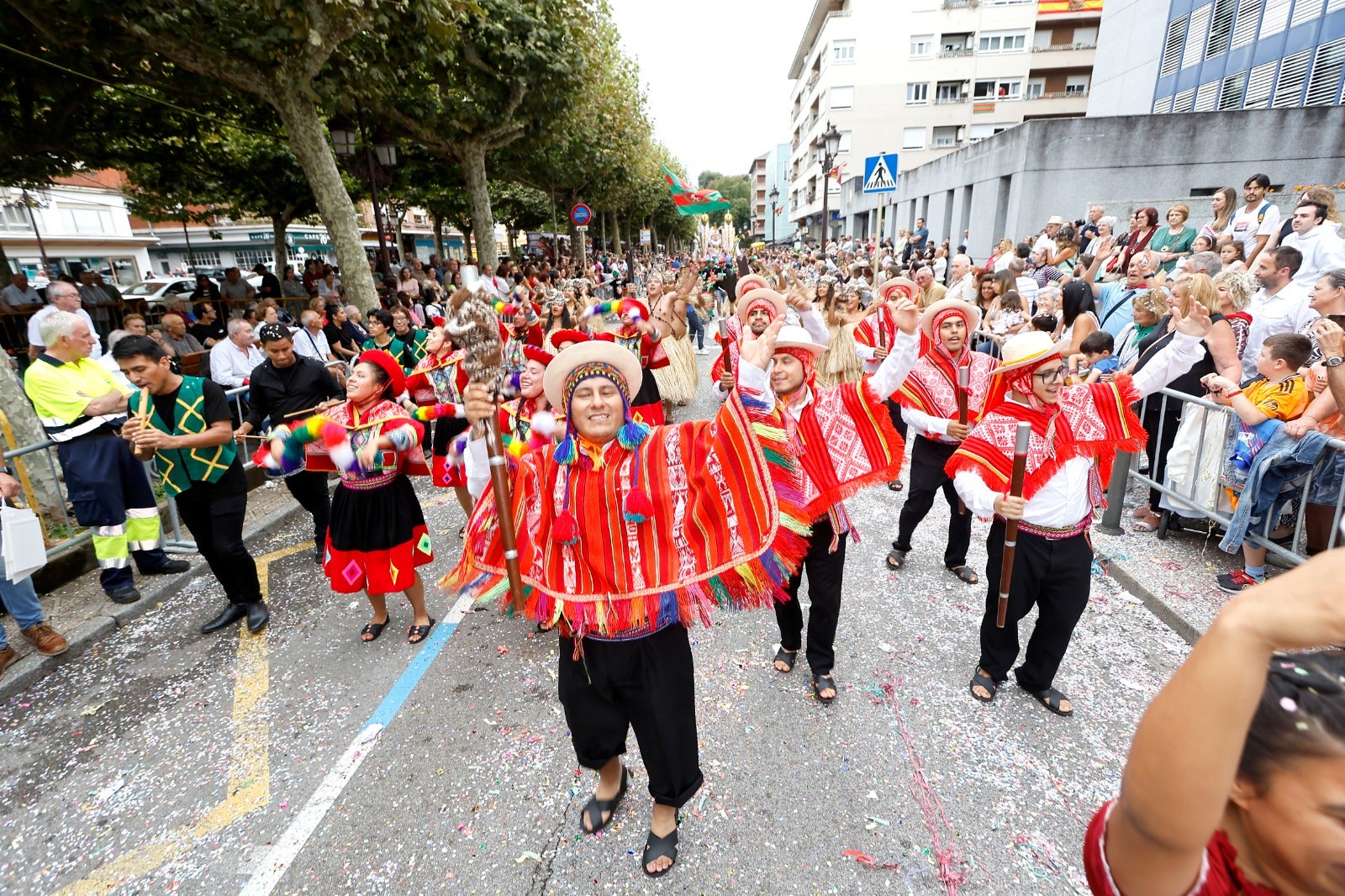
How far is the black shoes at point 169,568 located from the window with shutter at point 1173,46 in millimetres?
26782

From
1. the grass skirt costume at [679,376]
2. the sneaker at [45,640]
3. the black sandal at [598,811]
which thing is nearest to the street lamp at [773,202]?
the grass skirt costume at [679,376]

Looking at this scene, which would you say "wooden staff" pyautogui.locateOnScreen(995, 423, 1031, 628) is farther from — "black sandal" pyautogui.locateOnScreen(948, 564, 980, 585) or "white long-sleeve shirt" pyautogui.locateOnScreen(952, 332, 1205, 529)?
"black sandal" pyautogui.locateOnScreen(948, 564, 980, 585)

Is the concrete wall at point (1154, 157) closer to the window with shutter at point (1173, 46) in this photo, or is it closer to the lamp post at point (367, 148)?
the window with shutter at point (1173, 46)

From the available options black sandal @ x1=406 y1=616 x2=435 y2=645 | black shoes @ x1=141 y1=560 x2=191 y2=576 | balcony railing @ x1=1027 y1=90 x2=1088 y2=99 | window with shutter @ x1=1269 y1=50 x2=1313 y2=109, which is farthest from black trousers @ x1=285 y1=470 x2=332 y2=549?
balcony railing @ x1=1027 y1=90 x2=1088 y2=99

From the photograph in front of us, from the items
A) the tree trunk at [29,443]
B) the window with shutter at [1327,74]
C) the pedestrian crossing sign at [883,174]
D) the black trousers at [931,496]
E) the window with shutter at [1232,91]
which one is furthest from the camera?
the window with shutter at [1232,91]

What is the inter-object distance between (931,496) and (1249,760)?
392 cm

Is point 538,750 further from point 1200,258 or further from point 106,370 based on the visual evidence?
point 1200,258

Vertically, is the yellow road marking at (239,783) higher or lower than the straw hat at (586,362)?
lower

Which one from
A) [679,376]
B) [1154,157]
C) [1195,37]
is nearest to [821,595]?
[679,376]

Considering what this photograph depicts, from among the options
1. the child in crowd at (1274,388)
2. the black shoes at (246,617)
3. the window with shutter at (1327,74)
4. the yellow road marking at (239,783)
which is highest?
the window with shutter at (1327,74)

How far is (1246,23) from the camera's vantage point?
16906 millimetres

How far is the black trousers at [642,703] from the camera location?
2.42 metres

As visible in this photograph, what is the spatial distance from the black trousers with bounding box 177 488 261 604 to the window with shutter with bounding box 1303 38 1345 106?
21.4 metres

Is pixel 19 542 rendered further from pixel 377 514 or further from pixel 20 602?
pixel 377 514
